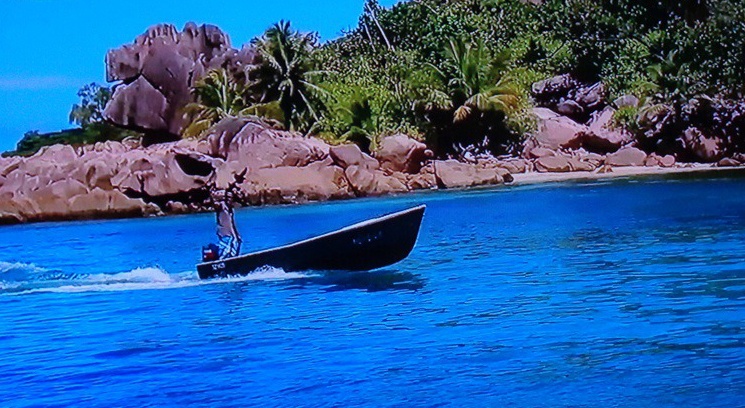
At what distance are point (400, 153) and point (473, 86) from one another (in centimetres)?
477

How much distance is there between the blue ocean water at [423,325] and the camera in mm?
9492

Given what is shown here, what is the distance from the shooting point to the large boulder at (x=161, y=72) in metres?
48.6

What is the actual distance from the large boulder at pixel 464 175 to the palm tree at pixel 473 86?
342cm

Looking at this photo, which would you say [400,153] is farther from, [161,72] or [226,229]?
[226,229]

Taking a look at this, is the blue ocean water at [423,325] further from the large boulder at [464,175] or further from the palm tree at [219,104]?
the palm tree at [219,104]

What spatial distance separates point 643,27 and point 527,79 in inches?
227

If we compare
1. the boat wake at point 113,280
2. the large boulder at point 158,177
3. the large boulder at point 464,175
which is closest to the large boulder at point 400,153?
the large boulder at point 464,175

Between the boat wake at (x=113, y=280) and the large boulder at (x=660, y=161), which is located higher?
the large boulder at (x=660, y=161)

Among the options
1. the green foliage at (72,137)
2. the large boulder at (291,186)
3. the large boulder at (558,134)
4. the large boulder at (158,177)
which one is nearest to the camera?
the large boulder at (158,177)

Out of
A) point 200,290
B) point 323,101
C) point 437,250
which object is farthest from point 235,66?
point 200,290

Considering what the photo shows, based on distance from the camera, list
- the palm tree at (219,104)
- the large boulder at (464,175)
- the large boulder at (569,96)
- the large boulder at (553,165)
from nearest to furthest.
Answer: the large boulder at (464,175) → the large boulder at (553,165) → the palm tree at (219,104) → the large boulder at (569,96)

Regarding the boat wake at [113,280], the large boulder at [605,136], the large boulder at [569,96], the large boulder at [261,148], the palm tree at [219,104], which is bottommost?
the boat wake at [113,280]

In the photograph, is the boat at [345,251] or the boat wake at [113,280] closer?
the boat at [345,251]

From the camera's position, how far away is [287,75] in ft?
147
